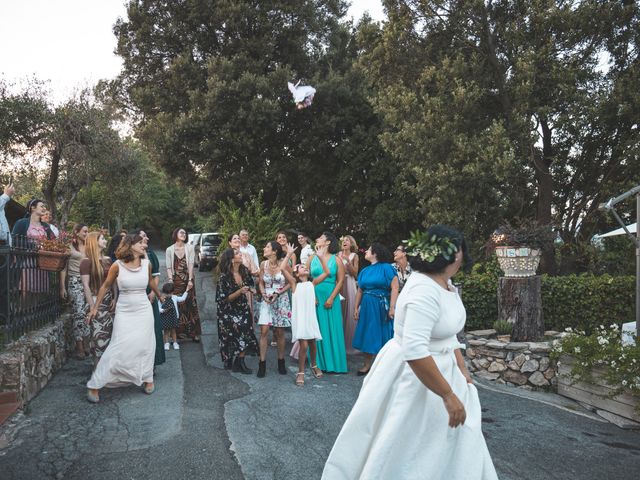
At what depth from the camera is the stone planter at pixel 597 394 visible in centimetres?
628

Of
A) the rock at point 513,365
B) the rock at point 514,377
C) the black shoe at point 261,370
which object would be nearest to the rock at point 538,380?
the rock at point 514,377

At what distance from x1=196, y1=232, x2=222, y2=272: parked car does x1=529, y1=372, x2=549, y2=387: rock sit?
15.1m

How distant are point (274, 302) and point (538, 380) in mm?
4180

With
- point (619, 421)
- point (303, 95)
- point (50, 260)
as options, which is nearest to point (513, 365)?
point (619, 421)

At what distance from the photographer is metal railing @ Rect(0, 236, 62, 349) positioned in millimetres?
5820

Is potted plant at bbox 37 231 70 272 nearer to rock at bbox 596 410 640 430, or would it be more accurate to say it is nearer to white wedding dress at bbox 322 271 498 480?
white wedding dress at bbox 322 271 498 480

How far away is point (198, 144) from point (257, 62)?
3.59m

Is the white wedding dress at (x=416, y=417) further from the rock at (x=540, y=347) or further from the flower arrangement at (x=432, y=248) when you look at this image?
the rock at (x=540, y=347)

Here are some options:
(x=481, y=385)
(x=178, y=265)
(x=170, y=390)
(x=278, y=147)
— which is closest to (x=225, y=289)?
(x=170, y=390)

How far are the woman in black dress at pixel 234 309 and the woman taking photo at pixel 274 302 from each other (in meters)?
0.26

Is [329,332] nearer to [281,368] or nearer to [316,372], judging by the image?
[316,372]

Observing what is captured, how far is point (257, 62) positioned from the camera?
18391mm

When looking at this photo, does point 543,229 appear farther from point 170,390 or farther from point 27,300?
point 27,300

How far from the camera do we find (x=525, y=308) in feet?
27.6
